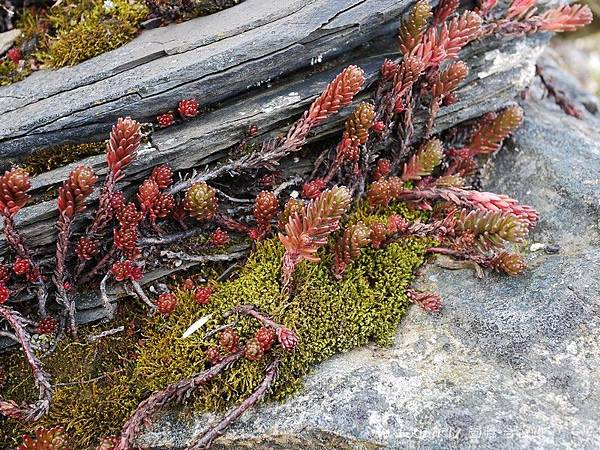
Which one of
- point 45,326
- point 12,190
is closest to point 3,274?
point 45,326

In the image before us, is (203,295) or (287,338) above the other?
(203,295)

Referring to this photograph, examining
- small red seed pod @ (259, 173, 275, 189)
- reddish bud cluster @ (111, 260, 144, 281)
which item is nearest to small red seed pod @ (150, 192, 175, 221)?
reddish bud cluster @ (111, 260, 144, 281)

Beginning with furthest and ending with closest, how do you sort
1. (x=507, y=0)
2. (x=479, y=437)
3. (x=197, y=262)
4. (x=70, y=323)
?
(x=507, y=0)
(x=197, y=262)
(x=70, y=323)
(x=479, y=437)

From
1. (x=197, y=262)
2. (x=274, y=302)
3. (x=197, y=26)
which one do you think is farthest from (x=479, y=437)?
(x=197, y=26)

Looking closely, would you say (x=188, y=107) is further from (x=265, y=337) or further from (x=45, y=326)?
(x=45, y=326)

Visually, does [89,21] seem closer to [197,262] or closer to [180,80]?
[180,80]
